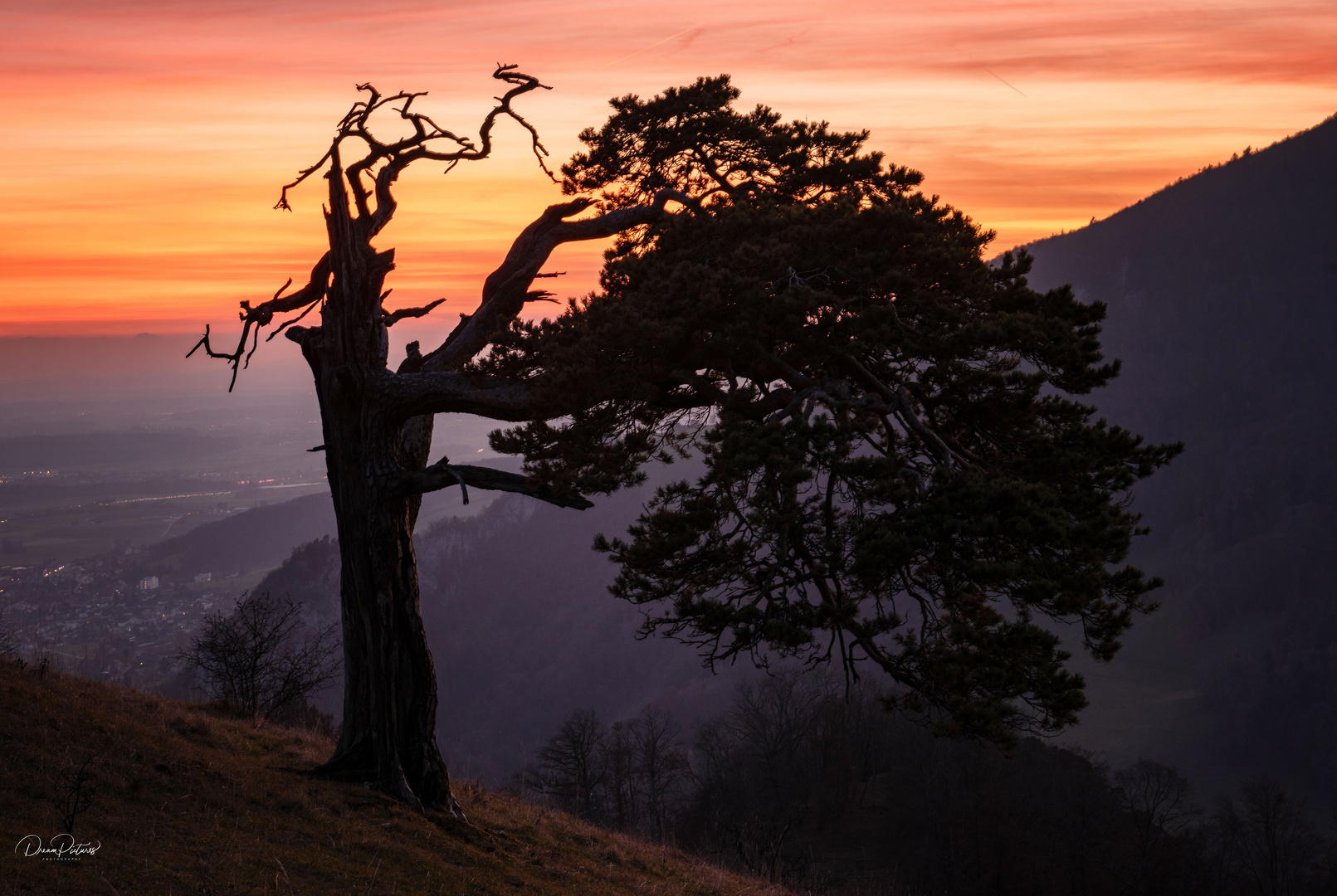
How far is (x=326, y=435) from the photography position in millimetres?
14141

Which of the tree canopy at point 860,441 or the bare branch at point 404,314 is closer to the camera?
the tree canopy at point 860,441

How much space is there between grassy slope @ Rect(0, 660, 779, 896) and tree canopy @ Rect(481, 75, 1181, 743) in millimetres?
3975

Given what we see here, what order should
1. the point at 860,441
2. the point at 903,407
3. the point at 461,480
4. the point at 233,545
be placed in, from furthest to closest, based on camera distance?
the point at 233,545, the point at 461,480, the point at 860,441, the point at 903,407

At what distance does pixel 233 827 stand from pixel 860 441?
26.4 ft

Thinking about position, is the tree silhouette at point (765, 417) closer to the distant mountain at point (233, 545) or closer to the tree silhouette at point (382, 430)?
the tree silhouette at point (382, 430)

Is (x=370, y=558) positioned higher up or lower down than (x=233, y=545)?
higher up

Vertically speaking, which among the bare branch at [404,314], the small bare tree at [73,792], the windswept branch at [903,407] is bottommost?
the small bare tree at [73,792]

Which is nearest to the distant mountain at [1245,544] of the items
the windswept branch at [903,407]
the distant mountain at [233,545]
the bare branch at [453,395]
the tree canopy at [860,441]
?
the tree canopy at [860,441]

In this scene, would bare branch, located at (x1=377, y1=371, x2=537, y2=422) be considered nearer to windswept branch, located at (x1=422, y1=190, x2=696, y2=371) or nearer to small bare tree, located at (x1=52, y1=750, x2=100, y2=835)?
windswept branch, located at (x1=422, y1=190, x2=696, y2=371)

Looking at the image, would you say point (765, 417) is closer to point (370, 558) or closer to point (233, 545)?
point (370, 558)

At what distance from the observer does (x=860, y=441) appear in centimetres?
1053

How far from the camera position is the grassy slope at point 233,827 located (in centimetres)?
802

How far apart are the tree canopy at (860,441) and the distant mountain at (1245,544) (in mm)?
120401

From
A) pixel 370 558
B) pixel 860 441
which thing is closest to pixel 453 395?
pixel 370 558
